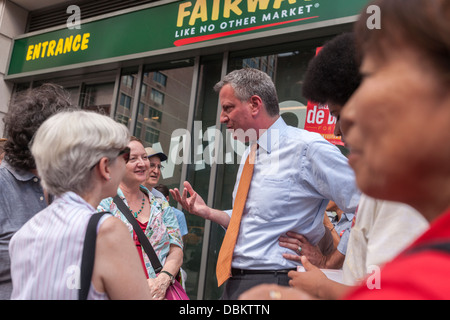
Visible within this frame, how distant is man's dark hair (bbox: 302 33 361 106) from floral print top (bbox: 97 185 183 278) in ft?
5.39

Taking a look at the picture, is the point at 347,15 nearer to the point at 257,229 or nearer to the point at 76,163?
the point at 257,229

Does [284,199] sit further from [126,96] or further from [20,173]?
[126,96]

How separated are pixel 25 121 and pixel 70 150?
741mm

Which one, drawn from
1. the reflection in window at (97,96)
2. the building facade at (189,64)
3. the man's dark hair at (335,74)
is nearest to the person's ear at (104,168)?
the man's dark hair at (335,74)

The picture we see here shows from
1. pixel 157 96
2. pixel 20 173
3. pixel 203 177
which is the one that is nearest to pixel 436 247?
pixel 20 173

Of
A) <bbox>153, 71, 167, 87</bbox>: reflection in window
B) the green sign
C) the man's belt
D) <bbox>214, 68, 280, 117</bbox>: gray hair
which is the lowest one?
the man's belt

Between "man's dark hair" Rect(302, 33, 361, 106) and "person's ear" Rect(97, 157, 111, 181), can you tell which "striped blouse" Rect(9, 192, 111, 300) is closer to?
"person's ear" Rect(97, 157, 111, 181)

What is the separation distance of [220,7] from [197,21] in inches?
14.0

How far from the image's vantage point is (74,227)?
4.30 ft

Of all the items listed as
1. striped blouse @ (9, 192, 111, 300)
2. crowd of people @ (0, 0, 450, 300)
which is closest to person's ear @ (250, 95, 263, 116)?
crowd of people @ (0, 0, 450, 300)

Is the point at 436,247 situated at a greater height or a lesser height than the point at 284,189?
lesser

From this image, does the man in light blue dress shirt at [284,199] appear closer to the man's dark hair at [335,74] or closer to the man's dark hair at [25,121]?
the man's dark hair at [335,74]

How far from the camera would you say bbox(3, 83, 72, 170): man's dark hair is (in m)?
2.01

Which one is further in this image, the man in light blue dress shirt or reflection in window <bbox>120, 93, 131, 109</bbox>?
reflection in window <bbox>120, 93, 131, 109</bbox>
